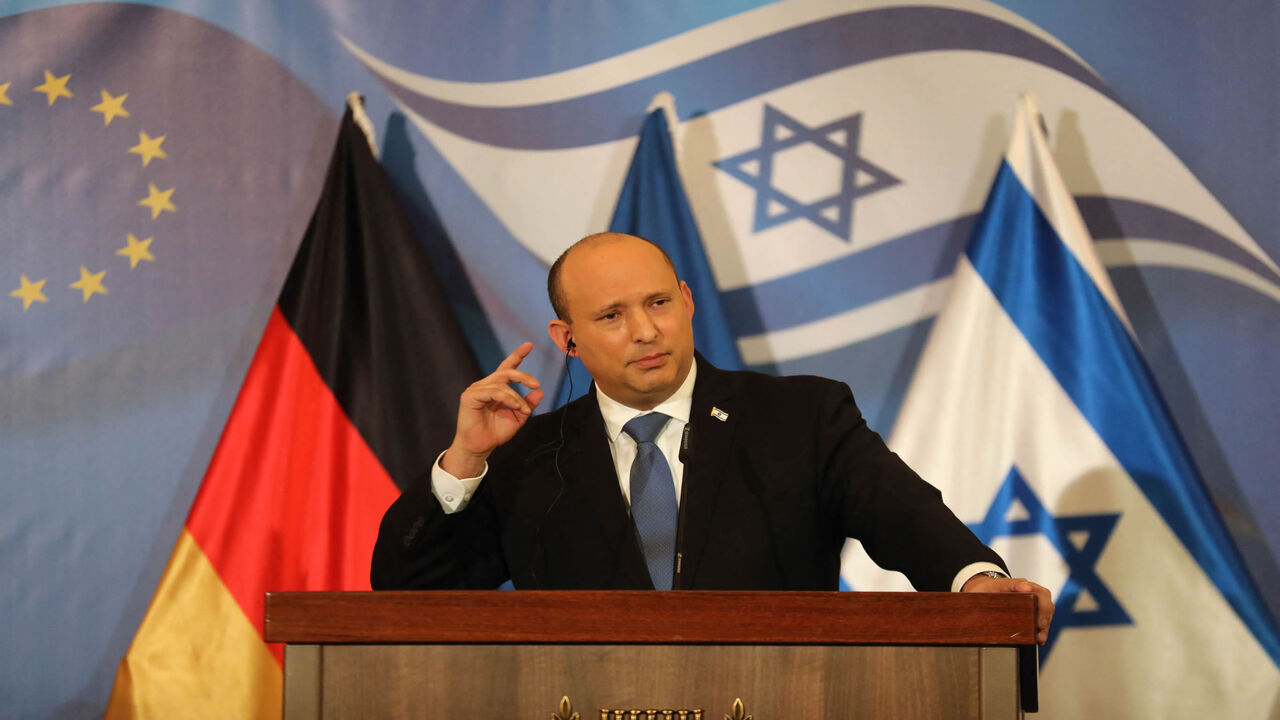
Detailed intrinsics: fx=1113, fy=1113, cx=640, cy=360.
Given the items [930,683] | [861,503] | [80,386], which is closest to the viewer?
[930,683]

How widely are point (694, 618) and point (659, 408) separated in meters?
0.99

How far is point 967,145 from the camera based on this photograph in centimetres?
333

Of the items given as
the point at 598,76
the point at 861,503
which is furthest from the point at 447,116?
the point at 861,503

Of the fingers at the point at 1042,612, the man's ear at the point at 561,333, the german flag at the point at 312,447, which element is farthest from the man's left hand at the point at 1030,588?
the german flag at the point at 312,447

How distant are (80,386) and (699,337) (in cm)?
183

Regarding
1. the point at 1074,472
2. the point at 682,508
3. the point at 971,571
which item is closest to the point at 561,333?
the point at 682,508

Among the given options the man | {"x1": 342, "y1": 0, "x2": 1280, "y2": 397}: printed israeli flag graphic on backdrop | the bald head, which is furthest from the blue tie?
{"x1": 342, "y1": 0, "x2": 1280, "y2": 397}: printed israeli flag graphic on backdrop

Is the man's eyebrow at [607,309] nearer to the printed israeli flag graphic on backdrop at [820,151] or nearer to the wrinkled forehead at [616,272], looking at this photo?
the wrinkled forehead at [616,272]

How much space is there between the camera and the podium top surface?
131cm

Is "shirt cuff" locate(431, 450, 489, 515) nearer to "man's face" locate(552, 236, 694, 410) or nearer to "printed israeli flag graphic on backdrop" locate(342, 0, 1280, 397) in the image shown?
"man's face" locate(552, 236, 694, 410)

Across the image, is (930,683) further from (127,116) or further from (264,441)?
(127,116)

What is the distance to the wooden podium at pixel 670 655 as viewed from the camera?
51.4 inches

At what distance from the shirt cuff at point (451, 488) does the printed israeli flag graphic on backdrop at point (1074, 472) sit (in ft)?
4.57

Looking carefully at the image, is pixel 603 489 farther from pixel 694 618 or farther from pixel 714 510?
pixel 694 618
